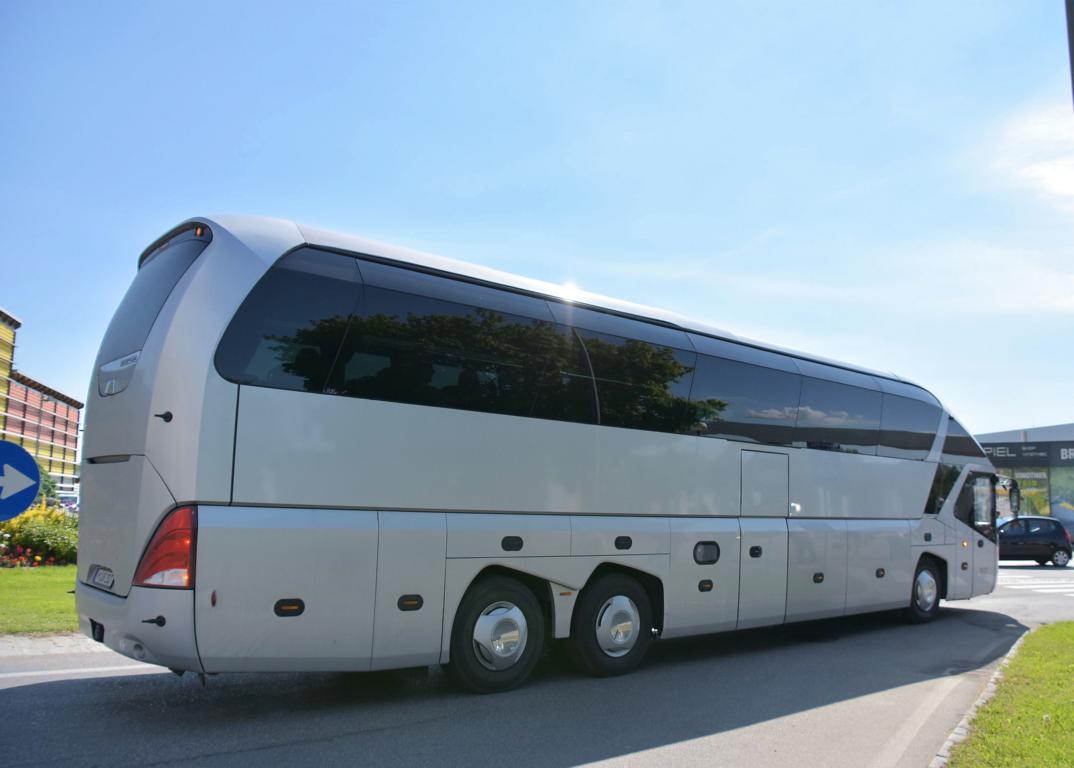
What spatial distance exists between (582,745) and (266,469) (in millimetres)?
2935

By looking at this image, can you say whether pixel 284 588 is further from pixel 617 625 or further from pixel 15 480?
pixel 15 480

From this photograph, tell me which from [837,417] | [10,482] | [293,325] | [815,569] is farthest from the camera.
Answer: [837,417]

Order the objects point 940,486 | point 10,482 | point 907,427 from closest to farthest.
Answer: point 10,482
point 907,427
point 940,486

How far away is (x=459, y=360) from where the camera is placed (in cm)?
718

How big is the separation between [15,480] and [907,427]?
39.2 feet

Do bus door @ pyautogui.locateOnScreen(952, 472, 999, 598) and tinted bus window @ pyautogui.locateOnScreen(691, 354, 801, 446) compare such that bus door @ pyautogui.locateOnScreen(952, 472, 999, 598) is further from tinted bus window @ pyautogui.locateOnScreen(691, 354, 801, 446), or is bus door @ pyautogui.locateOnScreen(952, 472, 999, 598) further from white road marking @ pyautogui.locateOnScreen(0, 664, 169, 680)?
white road marking @ pyautogui.locateOnScreen(0, 664, 169, 680)

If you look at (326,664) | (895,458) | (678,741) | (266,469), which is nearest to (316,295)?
(266,469)

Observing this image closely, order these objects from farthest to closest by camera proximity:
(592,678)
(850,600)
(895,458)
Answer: (895,458) < (850,600) < (592,678)

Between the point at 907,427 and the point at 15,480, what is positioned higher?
the point at 907,427

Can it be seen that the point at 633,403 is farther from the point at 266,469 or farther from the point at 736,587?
the point at 266,469

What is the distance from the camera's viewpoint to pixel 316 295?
638cm

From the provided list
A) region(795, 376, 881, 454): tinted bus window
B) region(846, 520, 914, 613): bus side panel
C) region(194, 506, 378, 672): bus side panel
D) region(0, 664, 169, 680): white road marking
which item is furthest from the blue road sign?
region(846, 520, 914, 613): bus side panel

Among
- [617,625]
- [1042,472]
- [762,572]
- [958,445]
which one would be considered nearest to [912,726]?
[617,625]

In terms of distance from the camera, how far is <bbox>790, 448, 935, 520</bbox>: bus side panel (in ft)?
36.1
